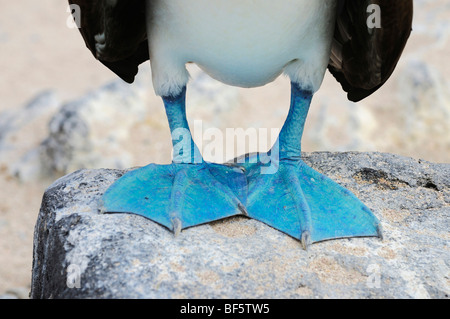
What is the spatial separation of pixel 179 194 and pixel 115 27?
534 millimetres

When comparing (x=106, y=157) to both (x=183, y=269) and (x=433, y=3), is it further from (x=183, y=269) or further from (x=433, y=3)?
(x=433, y=3)

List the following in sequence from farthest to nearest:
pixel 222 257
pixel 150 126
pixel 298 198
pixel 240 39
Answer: pixel 150 126 < pixel 298 198 < pixel 240 39 < pixel 222 257

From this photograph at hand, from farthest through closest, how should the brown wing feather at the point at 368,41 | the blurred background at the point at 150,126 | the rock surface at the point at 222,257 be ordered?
the blurred background at the point at 150,126 → the brown wing feather at the point at 368,41 → the rock surface at the point at 222,257

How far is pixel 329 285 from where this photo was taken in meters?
1.47

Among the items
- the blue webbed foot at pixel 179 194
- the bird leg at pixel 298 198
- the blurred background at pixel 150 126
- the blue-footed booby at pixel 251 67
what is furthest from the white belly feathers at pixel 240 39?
the blurred background at pixel 150 126

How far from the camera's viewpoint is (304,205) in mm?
1765

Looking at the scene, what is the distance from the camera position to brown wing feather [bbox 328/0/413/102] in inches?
63.2

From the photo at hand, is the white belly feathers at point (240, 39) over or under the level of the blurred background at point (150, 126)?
under

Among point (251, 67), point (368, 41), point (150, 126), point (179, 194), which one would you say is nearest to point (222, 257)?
point (179, 194)

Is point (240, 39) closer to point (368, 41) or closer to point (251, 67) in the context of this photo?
point (251, 67)

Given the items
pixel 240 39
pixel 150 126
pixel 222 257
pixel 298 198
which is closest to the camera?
pixel 222 257

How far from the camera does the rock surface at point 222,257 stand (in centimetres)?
142

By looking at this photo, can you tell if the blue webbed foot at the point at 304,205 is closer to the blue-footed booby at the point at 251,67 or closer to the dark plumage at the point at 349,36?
the blue-footed booby at the point at 251,67

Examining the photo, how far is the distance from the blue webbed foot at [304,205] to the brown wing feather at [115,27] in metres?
0.57
